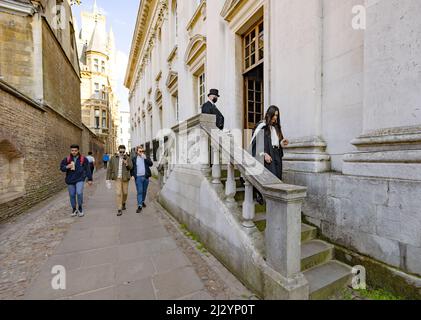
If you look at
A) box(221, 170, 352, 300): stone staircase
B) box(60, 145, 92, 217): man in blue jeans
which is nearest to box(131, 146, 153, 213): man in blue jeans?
box(60, 145, 92, 217): man in blue jeans

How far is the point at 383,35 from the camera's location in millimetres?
2676

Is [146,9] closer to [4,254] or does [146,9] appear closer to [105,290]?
[4,254]

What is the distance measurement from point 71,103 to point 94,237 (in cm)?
1241

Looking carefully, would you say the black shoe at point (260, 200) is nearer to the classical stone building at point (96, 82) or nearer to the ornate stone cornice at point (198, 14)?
the ornate stone cornice at point (198, 14)

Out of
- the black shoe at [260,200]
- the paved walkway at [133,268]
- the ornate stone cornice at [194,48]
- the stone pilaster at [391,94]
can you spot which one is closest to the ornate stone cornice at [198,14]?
the ornate stone cornice at [194,48]

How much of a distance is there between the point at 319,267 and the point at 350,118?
2.24 m

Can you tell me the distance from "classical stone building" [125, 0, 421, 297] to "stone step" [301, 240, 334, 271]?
0.54ft

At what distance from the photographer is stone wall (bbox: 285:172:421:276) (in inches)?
92.8

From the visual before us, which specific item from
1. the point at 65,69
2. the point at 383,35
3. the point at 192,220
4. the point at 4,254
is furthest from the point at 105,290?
the point at 65,69

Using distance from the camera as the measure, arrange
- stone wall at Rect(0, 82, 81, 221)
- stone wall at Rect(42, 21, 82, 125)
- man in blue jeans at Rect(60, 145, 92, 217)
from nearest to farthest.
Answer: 1. man in blue jeans at Rect(60, 145, 92, 217)
2. stone wall at Rect(0, 82, 81, 221)
3. stone wall at Rect(42, 21, 82, 125)

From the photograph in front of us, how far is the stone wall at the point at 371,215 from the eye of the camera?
7.73 ft

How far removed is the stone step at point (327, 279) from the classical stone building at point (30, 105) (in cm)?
696

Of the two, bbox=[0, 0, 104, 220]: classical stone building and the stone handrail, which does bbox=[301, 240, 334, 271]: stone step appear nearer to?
the stone handrail

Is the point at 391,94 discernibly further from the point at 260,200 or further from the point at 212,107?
the point at 212,107
